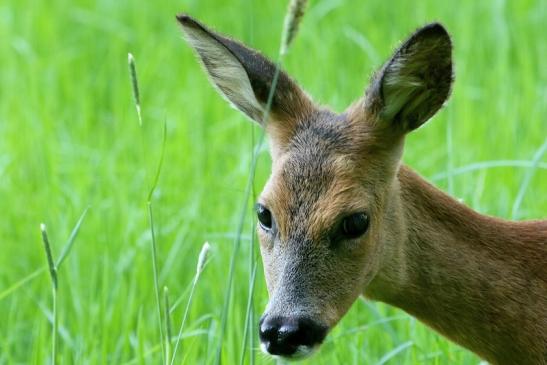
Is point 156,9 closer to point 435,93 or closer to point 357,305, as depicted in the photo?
point 357,305

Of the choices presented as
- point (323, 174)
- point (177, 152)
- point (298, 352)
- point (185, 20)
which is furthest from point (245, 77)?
point (177, 152)

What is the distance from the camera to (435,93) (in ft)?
14.5

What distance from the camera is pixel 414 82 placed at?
14.2 ft

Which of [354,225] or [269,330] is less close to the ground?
[354,225]

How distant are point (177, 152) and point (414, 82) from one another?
279 centimetres

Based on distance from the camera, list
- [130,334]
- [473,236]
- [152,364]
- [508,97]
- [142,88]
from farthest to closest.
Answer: [142,88]
[508,97]
[130,334]
[152,364]
[473,236]

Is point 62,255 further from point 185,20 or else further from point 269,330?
point 185,20

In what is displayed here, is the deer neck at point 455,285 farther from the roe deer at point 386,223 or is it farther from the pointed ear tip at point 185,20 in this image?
the pointed ear tip at point 185,20

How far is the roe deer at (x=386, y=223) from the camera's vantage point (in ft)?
13.5

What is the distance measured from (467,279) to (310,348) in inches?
29.8

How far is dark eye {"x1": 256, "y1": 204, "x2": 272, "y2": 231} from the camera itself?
422 centimetres

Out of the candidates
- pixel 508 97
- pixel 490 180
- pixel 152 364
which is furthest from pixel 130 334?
pixel 508 97

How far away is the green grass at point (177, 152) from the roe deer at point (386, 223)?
0.64 feet

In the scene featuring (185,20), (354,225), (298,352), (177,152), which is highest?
(185,20)
